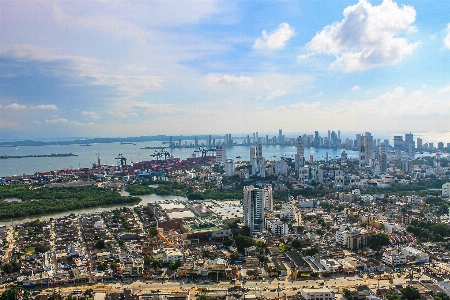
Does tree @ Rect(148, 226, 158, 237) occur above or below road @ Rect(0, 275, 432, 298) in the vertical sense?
above

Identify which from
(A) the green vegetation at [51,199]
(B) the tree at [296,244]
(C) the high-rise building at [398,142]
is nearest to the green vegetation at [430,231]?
(B) the tree at [296,244]

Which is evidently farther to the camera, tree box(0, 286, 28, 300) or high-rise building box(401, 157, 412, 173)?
high-rise building box(401, 157, 412, 173)

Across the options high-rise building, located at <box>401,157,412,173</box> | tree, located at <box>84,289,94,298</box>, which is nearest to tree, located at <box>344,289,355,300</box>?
tree, located at <box>84,289,94,298</box>

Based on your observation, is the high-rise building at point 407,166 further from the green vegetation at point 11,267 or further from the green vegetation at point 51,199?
the green vegetation at point 11,267

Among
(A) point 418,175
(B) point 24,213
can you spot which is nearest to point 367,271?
(B) point 24,213

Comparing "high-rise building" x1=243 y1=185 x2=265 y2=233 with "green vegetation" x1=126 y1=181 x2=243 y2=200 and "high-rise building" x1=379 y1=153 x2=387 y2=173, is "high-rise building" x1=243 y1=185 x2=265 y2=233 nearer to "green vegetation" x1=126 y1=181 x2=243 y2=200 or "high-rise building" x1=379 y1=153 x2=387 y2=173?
"green vegetation" x1=126 y1=181 x2=243 y2=200

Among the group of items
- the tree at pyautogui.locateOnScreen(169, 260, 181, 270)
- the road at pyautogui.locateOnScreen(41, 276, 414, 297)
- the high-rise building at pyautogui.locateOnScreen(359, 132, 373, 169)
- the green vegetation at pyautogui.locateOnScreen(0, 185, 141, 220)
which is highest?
the high-rise building at pyautogui.locateOnScreen(359, 132, 373, 169)

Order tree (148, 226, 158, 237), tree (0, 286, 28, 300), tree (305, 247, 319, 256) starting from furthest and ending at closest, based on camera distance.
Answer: tree (148, 226, 158, 237)
tree (305, 247, 319, 256)
tree (0, 286, 28, 300)
